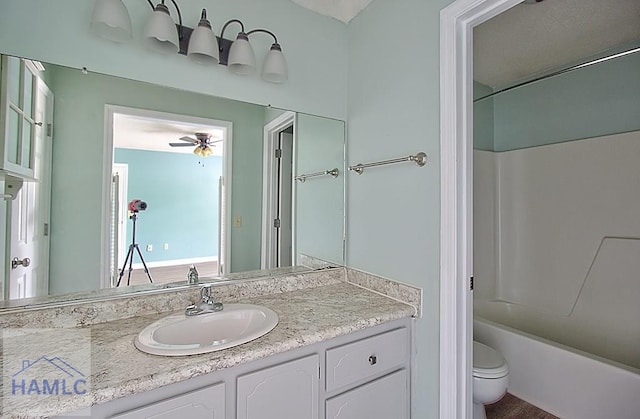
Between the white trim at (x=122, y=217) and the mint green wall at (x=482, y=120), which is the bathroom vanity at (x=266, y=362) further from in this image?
the mint green wall at (x=482, y=120)

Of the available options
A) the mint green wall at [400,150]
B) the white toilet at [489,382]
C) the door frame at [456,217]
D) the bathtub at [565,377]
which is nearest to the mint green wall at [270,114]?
the mint green wall at [400,150]

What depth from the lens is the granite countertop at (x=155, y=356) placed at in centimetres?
74

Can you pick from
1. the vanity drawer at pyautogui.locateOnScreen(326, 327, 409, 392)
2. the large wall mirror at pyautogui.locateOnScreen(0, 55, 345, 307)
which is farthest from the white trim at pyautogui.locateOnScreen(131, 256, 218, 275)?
the vanity drawer at pyautogui.locateOnScreen(326, 327, 409, 392)

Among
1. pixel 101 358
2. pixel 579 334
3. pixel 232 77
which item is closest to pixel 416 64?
pixel 232 77

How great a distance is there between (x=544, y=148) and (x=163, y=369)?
2.91 metres

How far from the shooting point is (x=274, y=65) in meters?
1.52

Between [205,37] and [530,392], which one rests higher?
[205,37]

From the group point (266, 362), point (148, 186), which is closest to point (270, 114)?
point (148, 186)

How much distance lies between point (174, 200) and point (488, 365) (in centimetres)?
180

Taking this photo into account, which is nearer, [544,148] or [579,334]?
[579,334]

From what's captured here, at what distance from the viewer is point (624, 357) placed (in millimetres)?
1980

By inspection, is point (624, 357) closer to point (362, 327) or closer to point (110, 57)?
point (362, 327)

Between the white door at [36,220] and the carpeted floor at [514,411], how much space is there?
7.94ft

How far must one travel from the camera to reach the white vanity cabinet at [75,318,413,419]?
828mm
